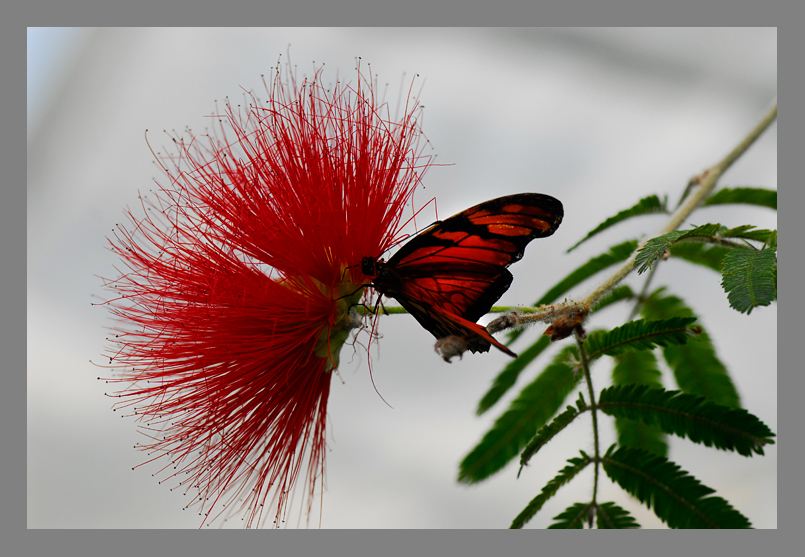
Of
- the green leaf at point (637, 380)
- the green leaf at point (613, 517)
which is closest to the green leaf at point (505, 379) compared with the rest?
the green leaf at point (637, 380)

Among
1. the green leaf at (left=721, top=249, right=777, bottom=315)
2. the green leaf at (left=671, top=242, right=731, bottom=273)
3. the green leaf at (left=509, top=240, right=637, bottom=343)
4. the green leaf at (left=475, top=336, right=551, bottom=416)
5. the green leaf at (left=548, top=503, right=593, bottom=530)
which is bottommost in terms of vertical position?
the green leaf at (left=548, top=503, right=593, bottom=530)

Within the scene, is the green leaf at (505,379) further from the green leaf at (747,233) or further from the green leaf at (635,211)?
the green leaf at (747,233)

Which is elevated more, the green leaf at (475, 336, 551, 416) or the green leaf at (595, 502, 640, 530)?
the green leaf at (475, 336, 551, 416)

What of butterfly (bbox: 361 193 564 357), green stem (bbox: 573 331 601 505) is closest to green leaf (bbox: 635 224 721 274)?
butterfly (bbox: 361 193 564 357)

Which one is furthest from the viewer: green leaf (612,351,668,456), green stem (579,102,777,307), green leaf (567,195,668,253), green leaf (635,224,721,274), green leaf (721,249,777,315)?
green leaf (612,351,668,456)

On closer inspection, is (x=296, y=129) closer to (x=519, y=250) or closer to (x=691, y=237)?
(x=519, y=250)

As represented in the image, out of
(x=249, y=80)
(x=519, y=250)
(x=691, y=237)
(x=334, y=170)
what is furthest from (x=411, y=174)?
(x=249, y=80)

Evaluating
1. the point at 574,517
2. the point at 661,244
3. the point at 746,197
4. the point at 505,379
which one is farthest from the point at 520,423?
the point at 746,197

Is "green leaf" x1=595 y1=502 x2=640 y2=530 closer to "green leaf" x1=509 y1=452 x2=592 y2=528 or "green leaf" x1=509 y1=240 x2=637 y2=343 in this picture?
"green leaf" x1=509 y1=452 x2=592 y2=528
